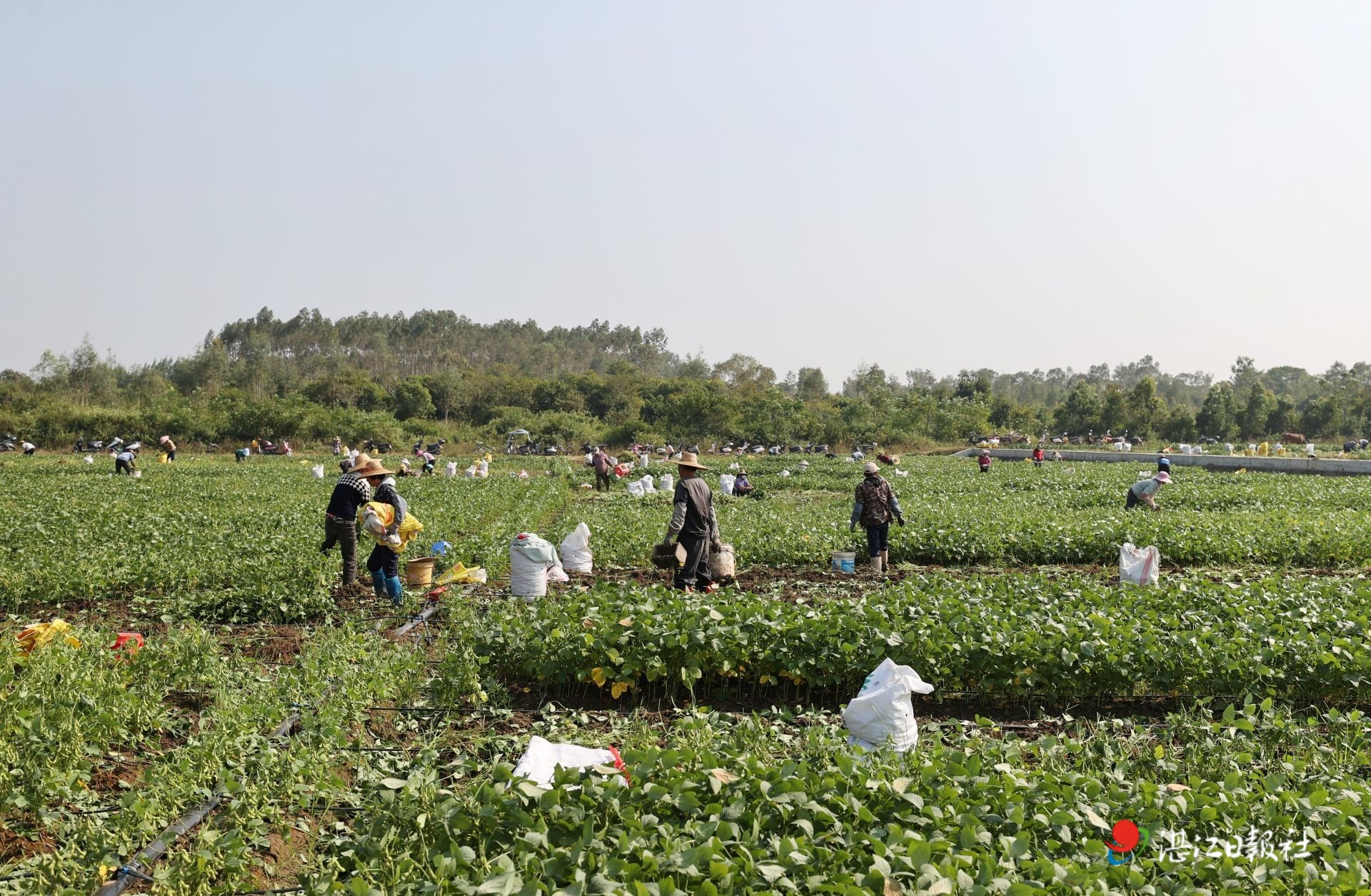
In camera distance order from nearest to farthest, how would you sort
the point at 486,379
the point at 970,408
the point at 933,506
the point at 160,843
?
the point at 160,843 → the point at 933,506 → the point at 970,408 → the point at 486,379

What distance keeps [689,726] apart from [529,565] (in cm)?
527

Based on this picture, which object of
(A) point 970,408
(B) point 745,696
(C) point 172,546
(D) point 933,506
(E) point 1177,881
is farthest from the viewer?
(A) point 970,408

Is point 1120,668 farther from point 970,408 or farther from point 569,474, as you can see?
point 970,408

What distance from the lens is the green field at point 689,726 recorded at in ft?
11.6

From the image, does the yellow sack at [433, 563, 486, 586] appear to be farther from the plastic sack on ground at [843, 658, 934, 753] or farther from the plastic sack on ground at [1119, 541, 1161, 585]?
the plastic sack on ground at [1119, 541, 1161, 585]

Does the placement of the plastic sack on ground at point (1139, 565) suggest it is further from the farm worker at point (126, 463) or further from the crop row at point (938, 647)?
the farm worker at point (126, 463)

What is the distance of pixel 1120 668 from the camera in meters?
6.39

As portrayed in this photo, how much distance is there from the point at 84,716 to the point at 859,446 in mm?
58494

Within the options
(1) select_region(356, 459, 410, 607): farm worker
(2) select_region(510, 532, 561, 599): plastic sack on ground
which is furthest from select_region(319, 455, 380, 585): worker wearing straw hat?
(2) select_region(510, 532, 561, 599): plastic sack on ground

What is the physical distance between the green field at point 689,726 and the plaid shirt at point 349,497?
0.70 metres

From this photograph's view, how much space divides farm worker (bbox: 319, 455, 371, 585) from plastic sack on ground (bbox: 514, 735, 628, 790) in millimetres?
6725

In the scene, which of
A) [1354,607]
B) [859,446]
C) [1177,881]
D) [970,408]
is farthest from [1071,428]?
[1177,881]

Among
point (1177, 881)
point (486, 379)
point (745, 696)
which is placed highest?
point (486, 379)

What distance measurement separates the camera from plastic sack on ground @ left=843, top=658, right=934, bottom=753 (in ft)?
17.3
